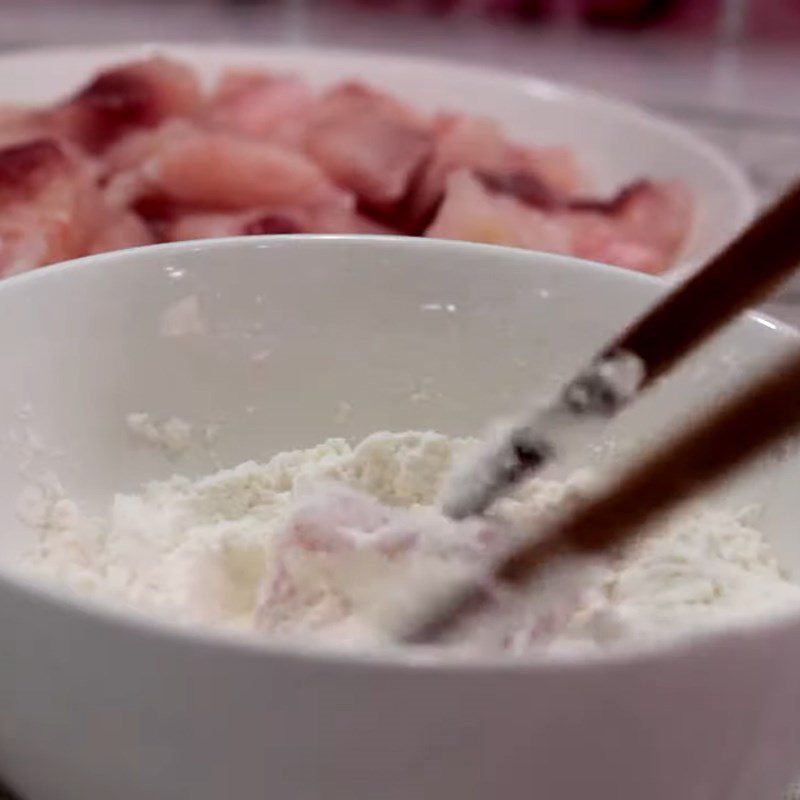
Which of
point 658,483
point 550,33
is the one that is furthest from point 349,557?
point 550,33

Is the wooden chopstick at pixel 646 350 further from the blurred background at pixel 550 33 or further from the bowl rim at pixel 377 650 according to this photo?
the blurred background at pixel 550 33

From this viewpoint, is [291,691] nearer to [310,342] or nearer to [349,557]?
[349,557]

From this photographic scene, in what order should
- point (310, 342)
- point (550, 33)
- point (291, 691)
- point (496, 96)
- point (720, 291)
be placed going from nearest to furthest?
1. point (291, 691)
2. point (720, 291)
3. point (310, 342)
4. point (496, 96)
5. point (550, 33)

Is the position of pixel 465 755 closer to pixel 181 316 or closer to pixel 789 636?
pixel 789 636

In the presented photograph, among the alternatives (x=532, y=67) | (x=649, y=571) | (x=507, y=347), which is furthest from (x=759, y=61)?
(x=649, y=571)

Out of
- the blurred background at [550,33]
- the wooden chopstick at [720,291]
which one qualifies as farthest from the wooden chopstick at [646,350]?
the blurred background at [550,33]

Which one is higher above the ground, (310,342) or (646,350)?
(646,350)
